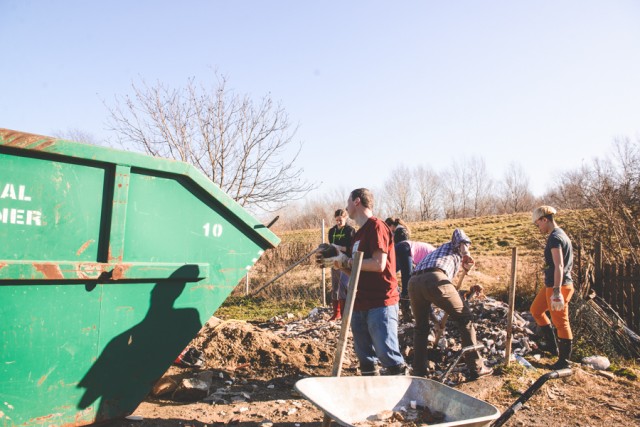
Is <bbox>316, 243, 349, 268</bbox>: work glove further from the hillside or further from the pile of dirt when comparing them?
the hillside

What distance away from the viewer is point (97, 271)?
9.85 feet

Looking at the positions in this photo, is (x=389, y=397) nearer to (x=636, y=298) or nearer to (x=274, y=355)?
(x=274, y=355)

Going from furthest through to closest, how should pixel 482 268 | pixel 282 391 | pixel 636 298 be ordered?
pixel 482 268, pixel 636 298, pixel 282 391

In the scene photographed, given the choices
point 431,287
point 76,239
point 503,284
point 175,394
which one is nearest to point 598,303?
point 503,284

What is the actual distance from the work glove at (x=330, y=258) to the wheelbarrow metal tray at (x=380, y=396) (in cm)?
119

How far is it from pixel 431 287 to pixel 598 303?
4312 mm

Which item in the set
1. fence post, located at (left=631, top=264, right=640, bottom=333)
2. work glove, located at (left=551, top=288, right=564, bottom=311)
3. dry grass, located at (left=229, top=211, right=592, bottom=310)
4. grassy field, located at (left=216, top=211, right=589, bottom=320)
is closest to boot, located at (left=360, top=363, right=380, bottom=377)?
work glove, located at (left=551, top=288, right=564, bottom=311)

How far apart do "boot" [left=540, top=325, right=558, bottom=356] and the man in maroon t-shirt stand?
10.8 ft

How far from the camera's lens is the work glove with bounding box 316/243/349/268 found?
13.0ft


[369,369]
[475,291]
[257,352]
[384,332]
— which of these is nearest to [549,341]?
[475,291]

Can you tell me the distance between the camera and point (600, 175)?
9.73 meters

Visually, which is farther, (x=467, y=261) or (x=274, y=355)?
(x=274, y=355)

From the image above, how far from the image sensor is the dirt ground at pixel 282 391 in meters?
4.05

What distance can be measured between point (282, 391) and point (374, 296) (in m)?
1.68
